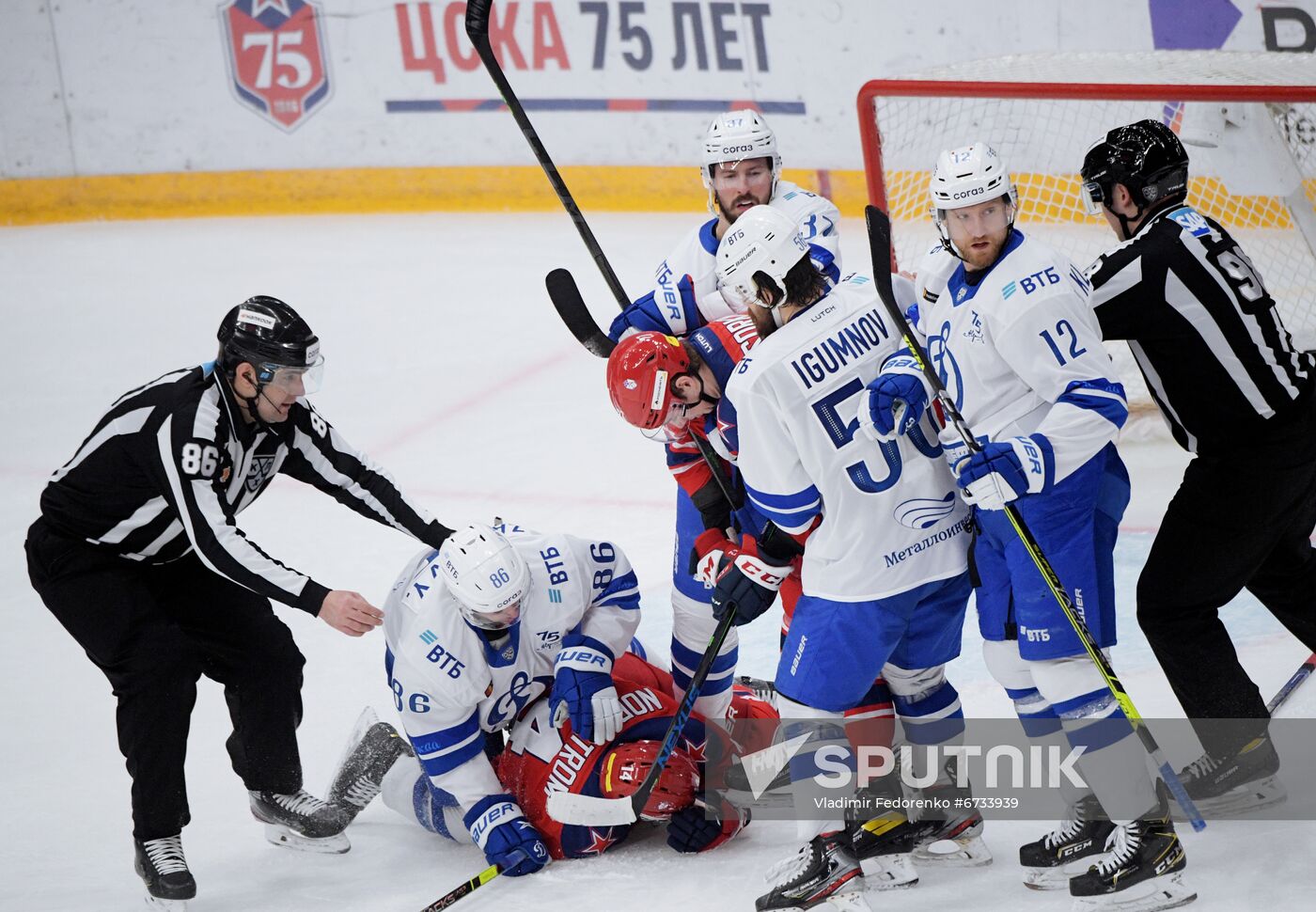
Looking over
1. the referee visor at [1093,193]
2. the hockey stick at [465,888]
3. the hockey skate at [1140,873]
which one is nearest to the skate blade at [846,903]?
the hockey skate at [1140,873]

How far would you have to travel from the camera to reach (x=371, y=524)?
17.5 ft

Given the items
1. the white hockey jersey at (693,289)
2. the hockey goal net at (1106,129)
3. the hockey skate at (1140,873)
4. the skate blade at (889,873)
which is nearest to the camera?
the hockey skate at (1140,873)

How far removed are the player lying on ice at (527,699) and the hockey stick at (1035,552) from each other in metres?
0.90

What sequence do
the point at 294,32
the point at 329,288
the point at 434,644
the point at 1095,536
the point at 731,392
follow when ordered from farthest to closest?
the point at 294,32 → the point at 329,288 → the point at 434,644 → the point at 1095,536 → the point at 731,392

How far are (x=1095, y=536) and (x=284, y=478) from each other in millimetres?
3646

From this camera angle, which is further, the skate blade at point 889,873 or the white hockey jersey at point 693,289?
the white hockey jersey at point 693,289

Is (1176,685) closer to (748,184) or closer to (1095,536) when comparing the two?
(1095,536)

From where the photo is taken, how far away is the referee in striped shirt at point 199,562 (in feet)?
10.5

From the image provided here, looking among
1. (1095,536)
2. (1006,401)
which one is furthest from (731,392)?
(1095,536)

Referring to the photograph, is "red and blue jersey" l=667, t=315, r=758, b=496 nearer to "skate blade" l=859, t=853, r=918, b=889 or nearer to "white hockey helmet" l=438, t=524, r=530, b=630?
"white hockey helmet" l=438, t=524, r=530, b=630

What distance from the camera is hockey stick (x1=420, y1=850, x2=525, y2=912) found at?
121 inches

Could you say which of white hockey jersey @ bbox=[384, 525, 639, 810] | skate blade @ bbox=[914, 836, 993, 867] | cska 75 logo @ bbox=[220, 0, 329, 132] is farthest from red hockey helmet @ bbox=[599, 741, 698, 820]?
cska 75 logo @ bbox=[220, 0, 329, 132]

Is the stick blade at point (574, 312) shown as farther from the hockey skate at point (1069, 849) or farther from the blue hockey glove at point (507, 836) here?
the hockey skate at point (1069, 849)

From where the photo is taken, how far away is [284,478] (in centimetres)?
580
